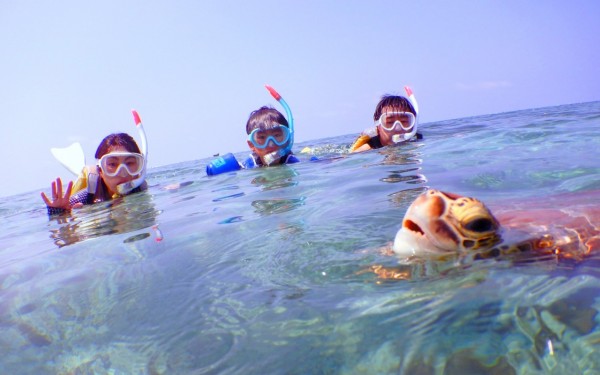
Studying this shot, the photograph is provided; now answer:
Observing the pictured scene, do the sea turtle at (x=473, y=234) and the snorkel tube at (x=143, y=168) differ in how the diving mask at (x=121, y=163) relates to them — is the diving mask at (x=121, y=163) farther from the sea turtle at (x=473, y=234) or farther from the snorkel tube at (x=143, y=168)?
the sea turtle at (x=473, y=234)

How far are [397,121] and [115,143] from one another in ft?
15.5

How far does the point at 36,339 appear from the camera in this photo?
151 cm

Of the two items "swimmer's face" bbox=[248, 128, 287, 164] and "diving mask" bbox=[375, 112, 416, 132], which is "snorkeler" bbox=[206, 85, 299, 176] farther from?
"diving mask" bbox=[375, 112, 416, 132]

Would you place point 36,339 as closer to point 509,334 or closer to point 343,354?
point 343,354

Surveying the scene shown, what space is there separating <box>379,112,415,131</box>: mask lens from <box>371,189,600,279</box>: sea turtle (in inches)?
242

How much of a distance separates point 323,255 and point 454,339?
82 cm

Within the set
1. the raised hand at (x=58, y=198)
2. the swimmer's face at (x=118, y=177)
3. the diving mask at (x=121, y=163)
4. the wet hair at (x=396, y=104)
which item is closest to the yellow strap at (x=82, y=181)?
the swimmer's face at (x=118, y=177)

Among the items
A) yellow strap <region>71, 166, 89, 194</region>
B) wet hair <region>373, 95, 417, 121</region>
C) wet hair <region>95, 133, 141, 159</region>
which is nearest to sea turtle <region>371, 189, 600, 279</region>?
wet hair <region>95, 133, 141, 159</region>

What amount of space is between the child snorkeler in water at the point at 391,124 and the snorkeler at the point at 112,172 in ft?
12.9

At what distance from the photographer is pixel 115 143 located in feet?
20.6

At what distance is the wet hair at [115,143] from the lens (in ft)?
20.5

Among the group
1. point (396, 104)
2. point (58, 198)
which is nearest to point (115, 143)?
point (58, 198)

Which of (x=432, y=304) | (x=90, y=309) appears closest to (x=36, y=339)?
(x=90, y=309)

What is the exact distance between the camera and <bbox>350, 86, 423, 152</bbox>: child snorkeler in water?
7.72m
